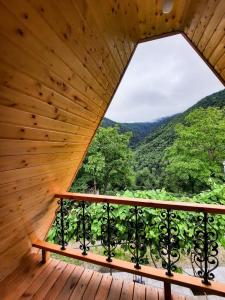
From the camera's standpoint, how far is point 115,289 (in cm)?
187

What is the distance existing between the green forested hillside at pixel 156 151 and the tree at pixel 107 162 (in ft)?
4.37

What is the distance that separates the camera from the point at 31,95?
1182 millimetres

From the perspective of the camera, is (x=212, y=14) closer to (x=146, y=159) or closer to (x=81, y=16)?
(x=81, y=16)

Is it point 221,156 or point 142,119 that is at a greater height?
point 142,119

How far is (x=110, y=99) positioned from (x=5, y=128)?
54.1 inches

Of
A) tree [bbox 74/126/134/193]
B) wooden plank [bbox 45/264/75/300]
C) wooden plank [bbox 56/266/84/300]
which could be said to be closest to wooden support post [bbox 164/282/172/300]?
wooden plank [bbox 56/266/84/300]

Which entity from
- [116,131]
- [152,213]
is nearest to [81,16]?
[152,213]

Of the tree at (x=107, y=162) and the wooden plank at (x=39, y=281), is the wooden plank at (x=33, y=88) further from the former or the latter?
the tree at (x=107, y=162)

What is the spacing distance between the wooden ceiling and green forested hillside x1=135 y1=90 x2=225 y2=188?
27.3 ft

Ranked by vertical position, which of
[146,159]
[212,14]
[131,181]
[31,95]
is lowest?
[131,181]

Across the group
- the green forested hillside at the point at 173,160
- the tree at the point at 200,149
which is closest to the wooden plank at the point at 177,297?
the green forested hillside at the point at 173,160

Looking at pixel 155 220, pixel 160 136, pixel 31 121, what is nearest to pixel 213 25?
pixel 31 121

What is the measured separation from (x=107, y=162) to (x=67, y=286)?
24.8ft

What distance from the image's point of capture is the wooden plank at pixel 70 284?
5.94 ft
